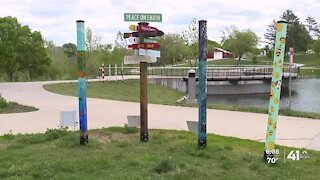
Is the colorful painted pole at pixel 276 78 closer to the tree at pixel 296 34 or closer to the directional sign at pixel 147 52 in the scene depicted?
the directional sign at pixel 147 52

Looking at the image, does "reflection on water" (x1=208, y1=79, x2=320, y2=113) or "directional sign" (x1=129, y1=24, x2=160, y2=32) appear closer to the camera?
"directional sign" (x1=129, y1=24, x2=160, y2=32)

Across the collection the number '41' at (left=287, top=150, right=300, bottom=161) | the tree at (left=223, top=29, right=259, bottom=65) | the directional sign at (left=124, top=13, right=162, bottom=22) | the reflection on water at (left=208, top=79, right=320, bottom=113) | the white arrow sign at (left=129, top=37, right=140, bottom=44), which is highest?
the tree at (left=223, top=29, right=259, bottom=65)

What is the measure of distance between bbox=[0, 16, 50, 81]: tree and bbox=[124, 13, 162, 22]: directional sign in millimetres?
33091

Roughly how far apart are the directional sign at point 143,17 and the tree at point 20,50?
3309cm

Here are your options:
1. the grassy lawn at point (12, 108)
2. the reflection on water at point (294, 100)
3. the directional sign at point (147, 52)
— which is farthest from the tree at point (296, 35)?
the directional sign at point (147, 52)

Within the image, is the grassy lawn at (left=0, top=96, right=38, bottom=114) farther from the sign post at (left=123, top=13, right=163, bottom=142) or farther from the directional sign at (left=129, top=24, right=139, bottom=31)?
the directional sign at (left=129, top=24, right=139, bottom=31)

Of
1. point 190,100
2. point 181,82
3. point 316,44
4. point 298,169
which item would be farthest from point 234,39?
point 298,169

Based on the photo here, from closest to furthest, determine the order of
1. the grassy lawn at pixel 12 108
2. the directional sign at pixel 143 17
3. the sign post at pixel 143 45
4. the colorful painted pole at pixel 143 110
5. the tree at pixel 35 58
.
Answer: the directional sign at pixel 143 17
the sign post at pixel 143 45
the colorful painted pole at pixel 143 110
the grassy lawn at pixel 12 108
the tree at pixel 35 58

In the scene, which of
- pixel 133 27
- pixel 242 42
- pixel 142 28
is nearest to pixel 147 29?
pixel 142 28

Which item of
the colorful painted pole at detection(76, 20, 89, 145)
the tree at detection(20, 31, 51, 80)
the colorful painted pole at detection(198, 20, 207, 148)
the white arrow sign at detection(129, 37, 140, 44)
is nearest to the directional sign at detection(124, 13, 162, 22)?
the white arrow sign at detection(129, 37, 140, 44)

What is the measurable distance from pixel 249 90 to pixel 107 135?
3716 centimetres

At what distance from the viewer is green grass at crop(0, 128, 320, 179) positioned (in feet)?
17.7

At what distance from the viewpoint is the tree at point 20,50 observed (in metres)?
38.0

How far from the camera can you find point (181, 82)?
39188 mm
